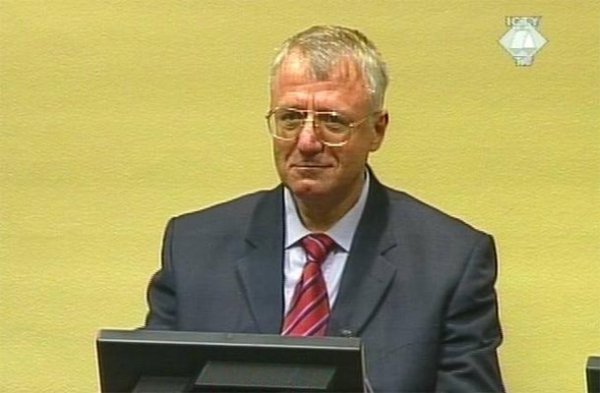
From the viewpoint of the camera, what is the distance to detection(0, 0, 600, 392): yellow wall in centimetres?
225

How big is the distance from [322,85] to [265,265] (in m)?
0.34

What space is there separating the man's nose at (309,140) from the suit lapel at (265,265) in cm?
A: 21

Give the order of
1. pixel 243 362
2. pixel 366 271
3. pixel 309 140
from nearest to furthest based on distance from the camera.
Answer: pixel 243 362 < pixel 309 140 < pixel 366 271

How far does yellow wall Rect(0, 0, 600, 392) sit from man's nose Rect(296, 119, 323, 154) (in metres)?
0.43

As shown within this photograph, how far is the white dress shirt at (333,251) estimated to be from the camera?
6.57 feet

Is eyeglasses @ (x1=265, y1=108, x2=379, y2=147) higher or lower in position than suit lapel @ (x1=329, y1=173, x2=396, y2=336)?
higher

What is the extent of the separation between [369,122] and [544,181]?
493 millimetres

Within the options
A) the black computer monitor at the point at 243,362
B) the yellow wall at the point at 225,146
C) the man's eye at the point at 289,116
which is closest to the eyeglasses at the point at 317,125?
the man's eye at the point at 289,116

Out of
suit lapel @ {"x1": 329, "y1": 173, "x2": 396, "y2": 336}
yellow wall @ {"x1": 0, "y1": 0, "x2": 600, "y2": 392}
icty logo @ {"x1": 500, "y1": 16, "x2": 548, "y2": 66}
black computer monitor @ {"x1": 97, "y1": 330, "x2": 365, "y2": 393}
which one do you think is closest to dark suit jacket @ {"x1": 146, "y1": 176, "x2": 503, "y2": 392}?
suit lapel @ {"x1": 329, "y1": 173, "x2": 396, "y2": 336}

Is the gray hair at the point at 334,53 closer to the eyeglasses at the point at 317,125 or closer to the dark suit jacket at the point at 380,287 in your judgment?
the eyeglasses at the point at 317,125

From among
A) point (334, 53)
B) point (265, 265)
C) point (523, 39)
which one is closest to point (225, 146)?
point (265, 265)

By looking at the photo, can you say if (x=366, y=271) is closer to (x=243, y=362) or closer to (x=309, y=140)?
(x=309, y=140)

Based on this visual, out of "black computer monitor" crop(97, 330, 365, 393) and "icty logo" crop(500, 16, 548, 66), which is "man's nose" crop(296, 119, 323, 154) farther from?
"black computer monitor" crop(97, 330, 365, 393)

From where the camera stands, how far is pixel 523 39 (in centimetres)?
223
